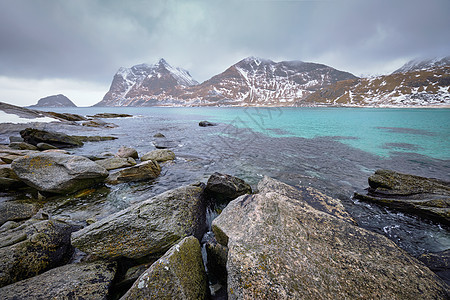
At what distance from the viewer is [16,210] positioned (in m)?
6.61

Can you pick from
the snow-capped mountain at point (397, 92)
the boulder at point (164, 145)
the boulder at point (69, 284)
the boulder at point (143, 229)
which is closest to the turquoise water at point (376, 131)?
the boulder at point (164, 145)

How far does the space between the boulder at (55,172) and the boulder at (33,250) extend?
3522 millimetres

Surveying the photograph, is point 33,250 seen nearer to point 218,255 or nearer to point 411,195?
point 218,255

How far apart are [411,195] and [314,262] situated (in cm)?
802

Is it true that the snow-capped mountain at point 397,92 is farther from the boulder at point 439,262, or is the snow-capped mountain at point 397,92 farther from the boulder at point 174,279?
the boulder at point 174,279

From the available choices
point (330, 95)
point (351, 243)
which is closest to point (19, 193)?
point (351, 243)

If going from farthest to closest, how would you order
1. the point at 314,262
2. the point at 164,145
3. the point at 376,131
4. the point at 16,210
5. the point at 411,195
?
the point at 376,131, the point at 164,145, the point at 411,195, the point at 16,210, the point at 314,262

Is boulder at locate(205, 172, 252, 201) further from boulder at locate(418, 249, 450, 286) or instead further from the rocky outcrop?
the rocky outcrop

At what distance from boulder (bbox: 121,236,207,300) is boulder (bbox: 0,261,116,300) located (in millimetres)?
1255

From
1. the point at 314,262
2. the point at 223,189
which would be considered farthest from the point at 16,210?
the point at 314,262

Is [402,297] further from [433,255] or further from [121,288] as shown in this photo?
[121,288]

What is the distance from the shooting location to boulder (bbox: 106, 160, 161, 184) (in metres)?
9.98

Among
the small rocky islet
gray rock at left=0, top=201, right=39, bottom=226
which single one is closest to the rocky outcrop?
the small rocky islet

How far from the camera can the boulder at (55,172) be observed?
7871 mm
